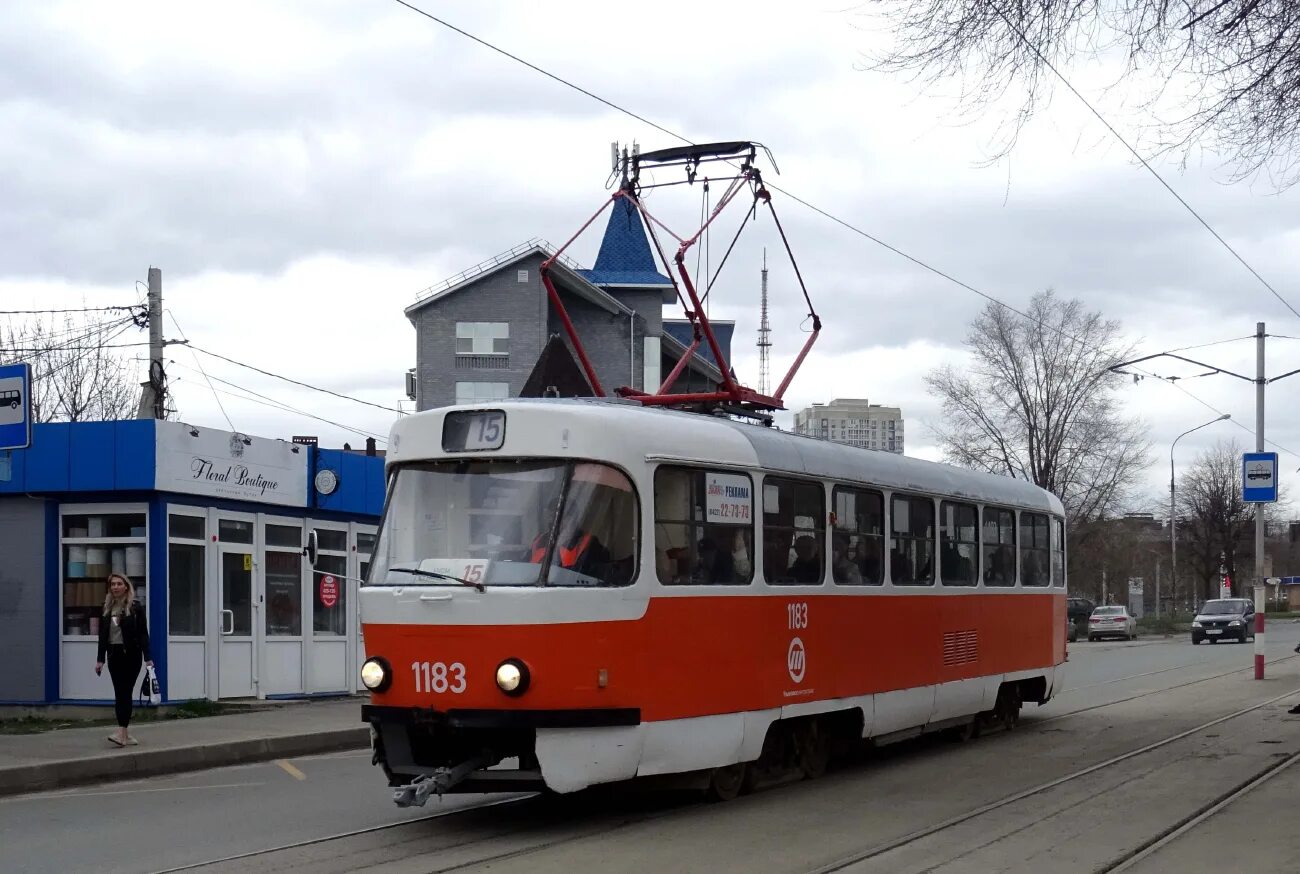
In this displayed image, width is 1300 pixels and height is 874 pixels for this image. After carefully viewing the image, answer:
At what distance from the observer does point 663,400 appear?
12492 mm

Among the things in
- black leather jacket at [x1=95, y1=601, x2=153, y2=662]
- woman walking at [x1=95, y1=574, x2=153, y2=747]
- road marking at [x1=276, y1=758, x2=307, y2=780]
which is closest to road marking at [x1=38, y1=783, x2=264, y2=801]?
road marking at [x1=276, y1=758, x2=307, y2=780]

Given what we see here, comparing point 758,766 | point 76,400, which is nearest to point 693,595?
point 758,766

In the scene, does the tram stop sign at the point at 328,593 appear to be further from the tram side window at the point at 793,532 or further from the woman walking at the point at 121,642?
the tram side window at the point at 793,532

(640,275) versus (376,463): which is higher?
(640,275)

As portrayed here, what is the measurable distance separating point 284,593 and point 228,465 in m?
2.36

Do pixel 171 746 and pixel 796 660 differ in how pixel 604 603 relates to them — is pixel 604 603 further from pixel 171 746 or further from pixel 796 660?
pixel 171 746

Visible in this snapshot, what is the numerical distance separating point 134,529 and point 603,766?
1162 centimetres

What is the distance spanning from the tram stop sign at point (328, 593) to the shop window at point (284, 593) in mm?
459

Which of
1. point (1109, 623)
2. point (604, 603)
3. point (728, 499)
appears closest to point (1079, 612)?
point (1109, 623)

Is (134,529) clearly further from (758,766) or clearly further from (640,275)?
(640,275)

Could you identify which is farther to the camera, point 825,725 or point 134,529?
point 134,529

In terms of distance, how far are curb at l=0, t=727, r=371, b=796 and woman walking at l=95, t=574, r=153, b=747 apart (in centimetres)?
53

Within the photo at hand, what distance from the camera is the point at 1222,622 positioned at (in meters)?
48.9

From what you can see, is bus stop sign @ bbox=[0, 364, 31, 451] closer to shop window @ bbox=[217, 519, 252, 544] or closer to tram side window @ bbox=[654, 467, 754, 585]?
shop window @ bbox=[217, 519, 252, 544]
